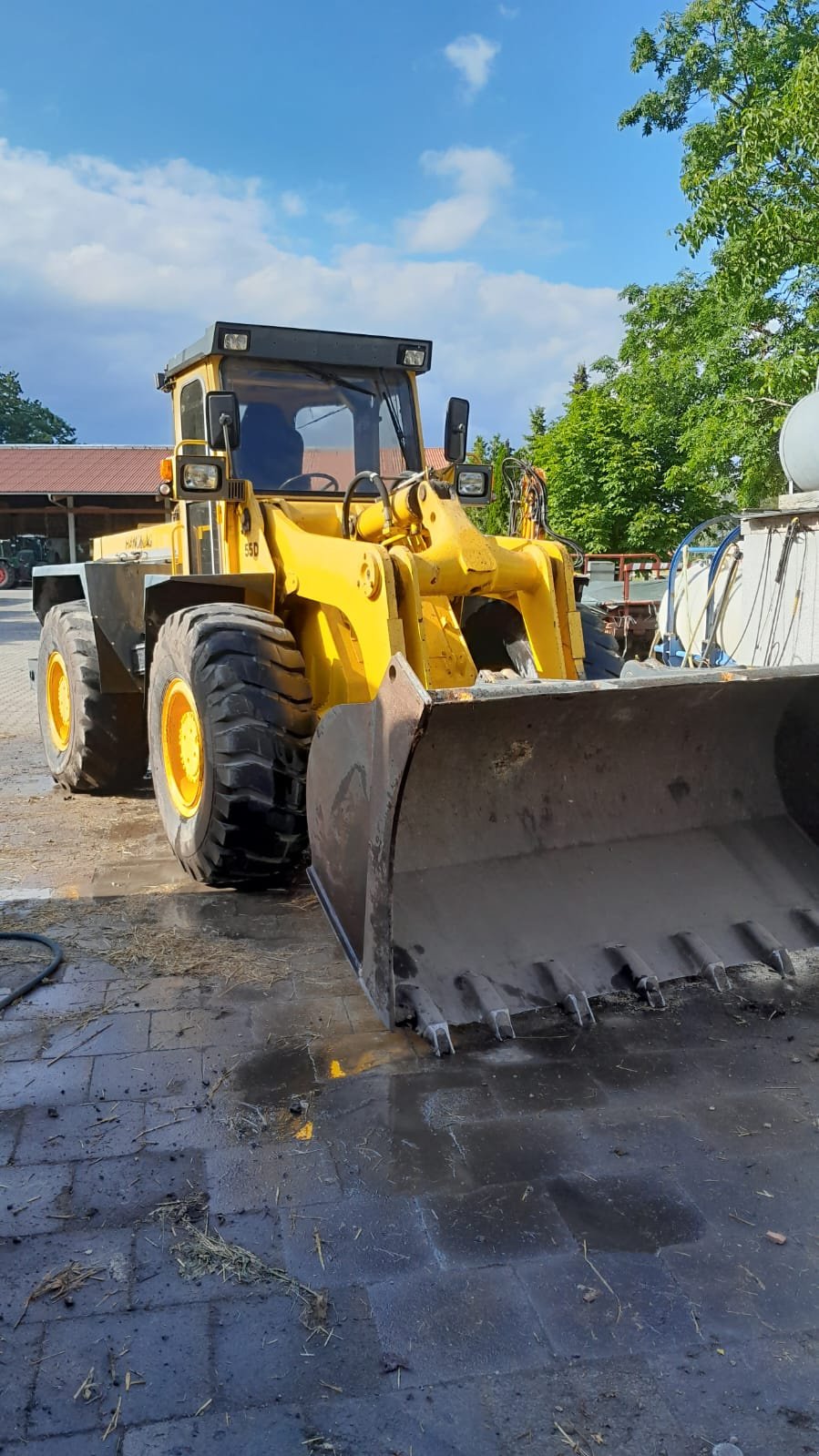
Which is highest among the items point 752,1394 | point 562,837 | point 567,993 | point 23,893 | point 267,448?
point 267,448

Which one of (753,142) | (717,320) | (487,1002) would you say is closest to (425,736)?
(487,1002)

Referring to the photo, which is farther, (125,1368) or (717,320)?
(717,320)

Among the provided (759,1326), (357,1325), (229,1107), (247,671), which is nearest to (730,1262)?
(759,1326)

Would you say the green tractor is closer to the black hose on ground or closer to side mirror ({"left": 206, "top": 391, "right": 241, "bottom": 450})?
side mirror ({"left": 206, "top": 391, "right": 241, "bottom": 450})

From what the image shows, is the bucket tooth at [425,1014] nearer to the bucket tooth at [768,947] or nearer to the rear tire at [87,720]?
Answer: the bucket tooth at [768,947]

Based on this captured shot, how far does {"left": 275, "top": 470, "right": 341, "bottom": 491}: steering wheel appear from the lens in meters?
5.37

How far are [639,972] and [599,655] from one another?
8.25ft

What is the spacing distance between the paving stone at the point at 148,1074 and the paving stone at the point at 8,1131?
9.0 inches

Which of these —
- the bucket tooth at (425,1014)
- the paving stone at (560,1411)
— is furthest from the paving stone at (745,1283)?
the bucket tooth at (425,1014)

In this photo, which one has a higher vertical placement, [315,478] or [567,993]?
[315,478]

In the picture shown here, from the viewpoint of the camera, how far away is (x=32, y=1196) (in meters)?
2.64

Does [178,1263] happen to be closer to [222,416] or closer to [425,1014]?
[425,1014]

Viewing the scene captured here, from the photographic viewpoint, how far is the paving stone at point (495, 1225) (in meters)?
2.44

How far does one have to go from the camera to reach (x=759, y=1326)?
221cm
